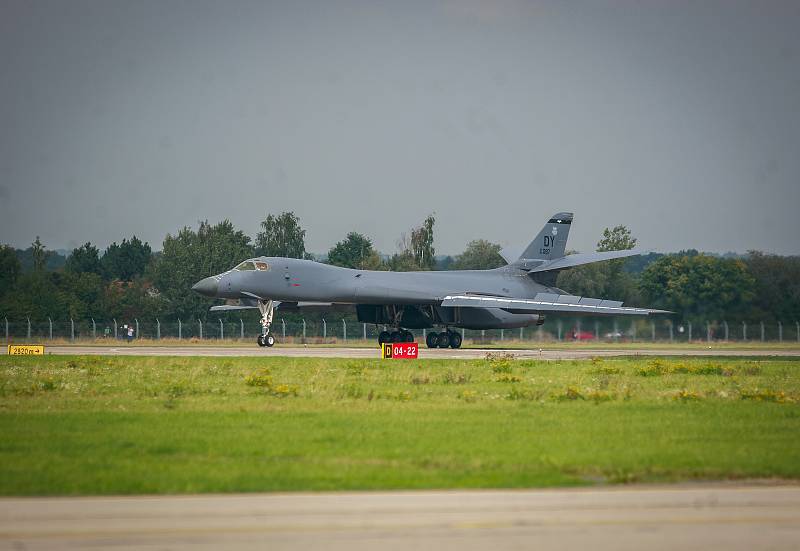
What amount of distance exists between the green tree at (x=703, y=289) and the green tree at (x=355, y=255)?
30.9 m

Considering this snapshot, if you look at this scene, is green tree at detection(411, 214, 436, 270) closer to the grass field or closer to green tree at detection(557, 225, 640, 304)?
green tree at detection(557, 225, 640, 304)

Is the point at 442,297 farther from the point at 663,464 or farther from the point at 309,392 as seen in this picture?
the point at 663,464

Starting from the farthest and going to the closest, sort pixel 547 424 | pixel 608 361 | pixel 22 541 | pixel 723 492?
pixel 608 361
pixel 547 424
pixel 723 492
pixel 22 541

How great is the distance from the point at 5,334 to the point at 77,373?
3397cm

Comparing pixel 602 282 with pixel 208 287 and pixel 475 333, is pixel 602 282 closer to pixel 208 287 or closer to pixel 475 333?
pixel 475 333

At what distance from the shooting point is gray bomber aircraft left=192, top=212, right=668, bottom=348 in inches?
1793

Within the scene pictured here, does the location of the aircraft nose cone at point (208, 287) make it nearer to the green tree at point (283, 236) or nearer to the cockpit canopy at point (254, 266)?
the cockpit canopy at point (254, 266)

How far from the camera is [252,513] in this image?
1034 cm

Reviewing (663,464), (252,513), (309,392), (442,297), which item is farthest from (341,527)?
(442,297)

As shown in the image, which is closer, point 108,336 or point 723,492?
point 723,492

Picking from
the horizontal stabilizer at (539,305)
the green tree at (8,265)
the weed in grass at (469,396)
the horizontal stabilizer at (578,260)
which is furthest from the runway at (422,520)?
the green tree at (8,265)

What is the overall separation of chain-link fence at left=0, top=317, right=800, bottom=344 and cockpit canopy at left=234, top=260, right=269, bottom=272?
1057 centimetres

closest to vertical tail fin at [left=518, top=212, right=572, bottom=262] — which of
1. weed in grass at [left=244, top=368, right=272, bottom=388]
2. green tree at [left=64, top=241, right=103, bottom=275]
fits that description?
weed in grass at [left=244, top=368, right=272, bottom=388]

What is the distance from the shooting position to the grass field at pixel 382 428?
41.5ft
